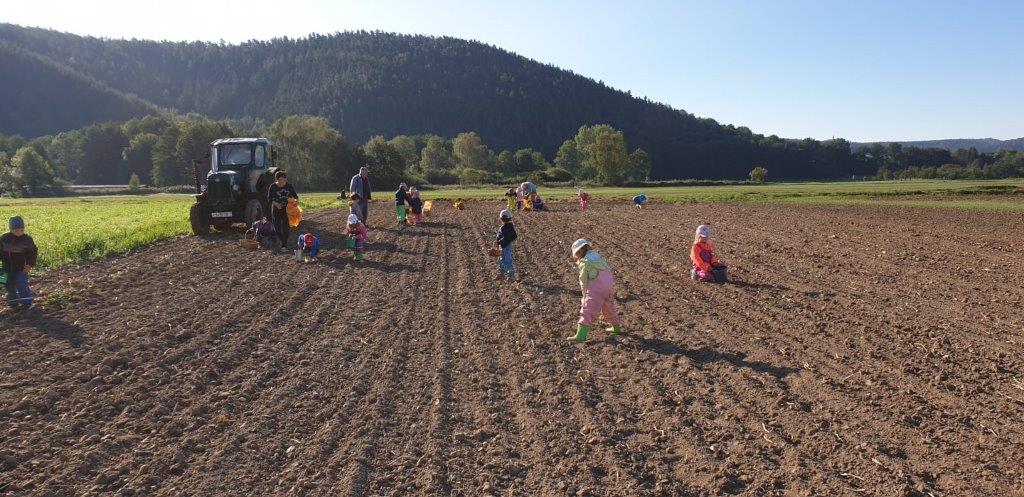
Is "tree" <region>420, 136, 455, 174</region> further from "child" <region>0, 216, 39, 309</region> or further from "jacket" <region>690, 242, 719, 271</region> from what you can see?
"child" <region>0, 216, 39, 309</region>

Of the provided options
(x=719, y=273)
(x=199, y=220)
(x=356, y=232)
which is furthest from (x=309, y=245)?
(x=719, y=273)

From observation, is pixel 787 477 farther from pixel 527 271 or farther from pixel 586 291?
pixel 527 271

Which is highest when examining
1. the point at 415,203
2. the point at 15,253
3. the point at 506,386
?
the point at 415,203

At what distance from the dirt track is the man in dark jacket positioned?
2.75 meters

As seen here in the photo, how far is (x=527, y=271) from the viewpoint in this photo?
570 inches

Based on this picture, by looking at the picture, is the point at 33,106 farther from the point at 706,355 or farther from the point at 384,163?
the point at 706,355

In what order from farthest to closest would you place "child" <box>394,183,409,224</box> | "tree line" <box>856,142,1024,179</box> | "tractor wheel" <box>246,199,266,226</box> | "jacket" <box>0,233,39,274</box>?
1. "tree line" <box>856,142,1024,179</box>
2. "child" <box>394,183,409,224</box>
3. "tractor wheel" <box>246,199,266,226</box>
4. "jacket" <box>0,233,39,274</box>

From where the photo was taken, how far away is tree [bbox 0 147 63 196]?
79.8m

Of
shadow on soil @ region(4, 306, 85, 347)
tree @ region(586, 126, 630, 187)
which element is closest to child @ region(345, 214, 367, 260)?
shadow on soil @ region(4, 306, 85, 347)

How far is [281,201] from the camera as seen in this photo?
1616cm

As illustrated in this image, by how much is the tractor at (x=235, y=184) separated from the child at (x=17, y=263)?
357 inches

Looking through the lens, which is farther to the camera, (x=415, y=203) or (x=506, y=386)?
(x=415, y=203)

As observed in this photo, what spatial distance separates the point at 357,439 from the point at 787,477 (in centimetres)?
357

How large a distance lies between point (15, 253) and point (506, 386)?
861cm
